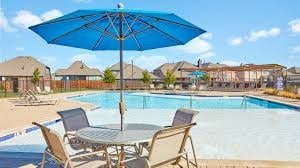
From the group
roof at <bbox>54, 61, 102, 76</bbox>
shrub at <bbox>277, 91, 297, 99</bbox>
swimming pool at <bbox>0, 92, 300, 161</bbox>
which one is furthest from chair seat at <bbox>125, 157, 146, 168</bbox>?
roof at <bbox>54, 61, 102, 76</bbox>

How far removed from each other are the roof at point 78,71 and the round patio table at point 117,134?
45357mm

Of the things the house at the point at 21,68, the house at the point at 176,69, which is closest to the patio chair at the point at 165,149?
the house at the point at 21,68

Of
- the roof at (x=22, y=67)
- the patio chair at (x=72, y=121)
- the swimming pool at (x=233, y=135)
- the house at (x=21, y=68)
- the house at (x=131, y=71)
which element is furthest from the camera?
the house at (x=131, y=71)

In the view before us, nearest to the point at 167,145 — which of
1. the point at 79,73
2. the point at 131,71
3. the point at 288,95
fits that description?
the point at 288,95

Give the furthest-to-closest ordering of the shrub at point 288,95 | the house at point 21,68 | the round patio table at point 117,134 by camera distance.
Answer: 1. the house at point 21,68
2. the shrub at point 288,95
3. the round patio table at point 117,134

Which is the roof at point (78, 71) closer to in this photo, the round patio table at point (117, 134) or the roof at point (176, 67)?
the roof at point (176, 67)

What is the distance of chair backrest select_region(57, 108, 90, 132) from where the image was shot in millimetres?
4465

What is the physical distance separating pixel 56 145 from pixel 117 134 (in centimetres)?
81

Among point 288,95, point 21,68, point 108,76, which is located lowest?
point 288,95

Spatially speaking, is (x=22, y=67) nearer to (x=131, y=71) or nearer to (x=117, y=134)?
(x=131, y=71)

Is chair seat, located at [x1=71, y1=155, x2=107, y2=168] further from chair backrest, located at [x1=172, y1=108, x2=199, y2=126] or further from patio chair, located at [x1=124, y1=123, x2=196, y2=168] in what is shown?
chair backrest, located at [x1=172, y1=108, x2=199, y2=126]

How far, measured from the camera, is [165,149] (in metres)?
3.17

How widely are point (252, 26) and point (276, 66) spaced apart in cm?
402

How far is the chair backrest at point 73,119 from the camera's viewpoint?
4.46m
